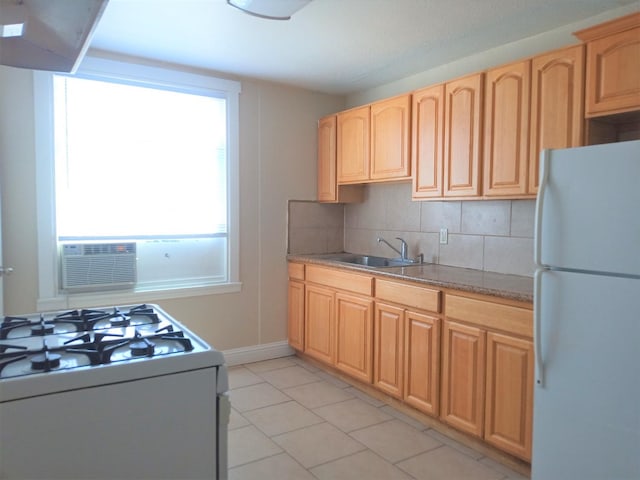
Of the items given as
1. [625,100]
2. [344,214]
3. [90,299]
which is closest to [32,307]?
[90,299]

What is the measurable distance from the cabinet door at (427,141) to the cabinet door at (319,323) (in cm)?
111

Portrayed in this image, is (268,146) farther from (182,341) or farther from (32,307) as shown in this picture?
(182,341)

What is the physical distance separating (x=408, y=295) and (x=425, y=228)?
34.1 inches

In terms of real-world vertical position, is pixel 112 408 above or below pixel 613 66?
below

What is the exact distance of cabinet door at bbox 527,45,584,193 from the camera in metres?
2.26

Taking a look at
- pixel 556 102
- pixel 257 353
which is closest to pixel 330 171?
pixel 257 353

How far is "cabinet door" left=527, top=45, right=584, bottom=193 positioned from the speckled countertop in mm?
544

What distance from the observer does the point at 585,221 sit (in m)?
1.83

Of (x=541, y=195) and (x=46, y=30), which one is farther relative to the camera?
(x=541, y=195)

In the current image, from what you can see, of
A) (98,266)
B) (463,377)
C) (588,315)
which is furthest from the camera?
(98,266)

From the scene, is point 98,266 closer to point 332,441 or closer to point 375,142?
point 332,441

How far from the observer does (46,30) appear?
4.74ft

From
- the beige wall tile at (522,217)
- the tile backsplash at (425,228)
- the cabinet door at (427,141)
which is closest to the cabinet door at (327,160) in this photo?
the tile backsplash at (425,228)

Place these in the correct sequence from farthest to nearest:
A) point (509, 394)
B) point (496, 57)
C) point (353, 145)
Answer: point (353, 145), point (496, 57), point (509, 394)
